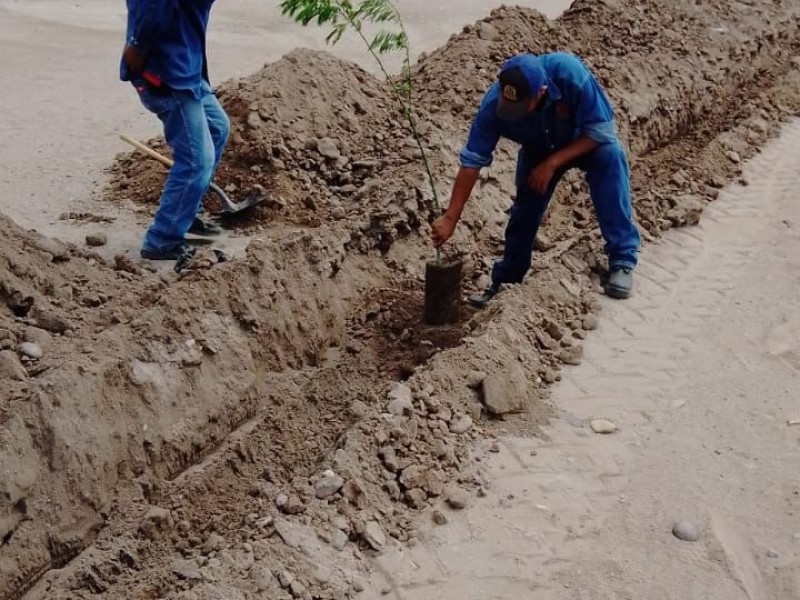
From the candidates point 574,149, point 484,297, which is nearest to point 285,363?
point 484,297

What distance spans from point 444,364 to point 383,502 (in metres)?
0.91

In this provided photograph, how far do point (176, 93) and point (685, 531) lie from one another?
334 centimetres

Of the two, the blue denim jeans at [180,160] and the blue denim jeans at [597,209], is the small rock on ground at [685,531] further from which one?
the blue denim jeans at [180,160]

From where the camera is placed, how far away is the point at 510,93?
4.88 meters

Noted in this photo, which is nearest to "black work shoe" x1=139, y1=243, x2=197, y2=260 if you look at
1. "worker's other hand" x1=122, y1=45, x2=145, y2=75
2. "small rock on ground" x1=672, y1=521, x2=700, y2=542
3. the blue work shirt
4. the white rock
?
the blue work shirt

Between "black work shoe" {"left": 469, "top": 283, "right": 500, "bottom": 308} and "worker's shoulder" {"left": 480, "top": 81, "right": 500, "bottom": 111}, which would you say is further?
"black work shoe" {"left": 469, "top": 283, "right": 500, "bottom": 308}

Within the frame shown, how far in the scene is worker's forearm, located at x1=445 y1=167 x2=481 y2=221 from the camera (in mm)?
5254

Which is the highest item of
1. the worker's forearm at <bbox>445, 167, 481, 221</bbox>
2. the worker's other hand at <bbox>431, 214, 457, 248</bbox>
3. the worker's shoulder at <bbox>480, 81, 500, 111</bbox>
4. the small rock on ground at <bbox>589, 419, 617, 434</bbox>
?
the worker's shoulder at <bbox>480, 81, 500, 111</bbox>

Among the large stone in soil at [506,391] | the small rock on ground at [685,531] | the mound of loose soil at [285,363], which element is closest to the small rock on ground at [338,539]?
the mound of loose soil at [285,363]

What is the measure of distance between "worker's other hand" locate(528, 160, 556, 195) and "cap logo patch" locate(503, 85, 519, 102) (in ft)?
2.00

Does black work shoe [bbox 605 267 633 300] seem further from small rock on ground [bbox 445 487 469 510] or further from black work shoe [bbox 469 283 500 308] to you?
small rock on ground [bbox 445 487 469 510]

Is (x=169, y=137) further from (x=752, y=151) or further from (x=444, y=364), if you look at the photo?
(x=752, y=151)

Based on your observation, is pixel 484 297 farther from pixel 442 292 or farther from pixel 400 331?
pixel 400 331

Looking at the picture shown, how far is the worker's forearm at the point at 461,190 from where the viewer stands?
525 centimetres
